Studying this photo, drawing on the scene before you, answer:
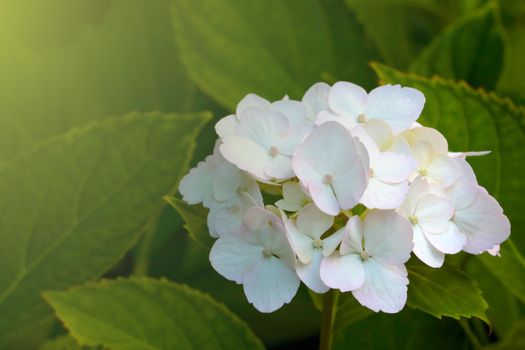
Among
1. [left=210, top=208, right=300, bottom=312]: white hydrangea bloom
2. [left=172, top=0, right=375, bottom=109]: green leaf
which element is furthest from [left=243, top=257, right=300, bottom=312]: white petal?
[left=172, top=0, right=375, bottom=109]: green leaf

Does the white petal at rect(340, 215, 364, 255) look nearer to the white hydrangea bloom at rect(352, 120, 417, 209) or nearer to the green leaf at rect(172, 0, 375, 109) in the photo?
the white hydrangea bloom at rect(352, 120, 417, 209)

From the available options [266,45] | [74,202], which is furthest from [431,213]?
[266,45]

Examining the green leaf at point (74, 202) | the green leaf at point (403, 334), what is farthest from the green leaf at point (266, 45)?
the green leaf at point (403, 334)

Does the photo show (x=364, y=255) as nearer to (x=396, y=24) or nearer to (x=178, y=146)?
(x=178, y=146)

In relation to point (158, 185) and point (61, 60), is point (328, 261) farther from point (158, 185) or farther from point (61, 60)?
point (61, 60)

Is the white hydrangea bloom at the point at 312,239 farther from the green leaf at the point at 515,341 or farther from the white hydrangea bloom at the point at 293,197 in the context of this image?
the green leaf at the point at 515,341

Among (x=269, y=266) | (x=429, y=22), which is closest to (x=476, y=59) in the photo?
(x=429, y=22)
